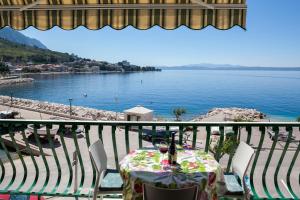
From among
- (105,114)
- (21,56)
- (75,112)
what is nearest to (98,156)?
(105,114)

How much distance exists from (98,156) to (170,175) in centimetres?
76

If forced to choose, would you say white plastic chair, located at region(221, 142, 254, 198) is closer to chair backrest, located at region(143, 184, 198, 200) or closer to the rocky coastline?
chair backrest, located at region(143, 184, 198, 200)

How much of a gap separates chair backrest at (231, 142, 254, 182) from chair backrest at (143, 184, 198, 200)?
0.71 meters

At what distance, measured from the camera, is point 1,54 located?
133 meters

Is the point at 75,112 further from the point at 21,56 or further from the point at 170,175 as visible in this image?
the point at 21,56

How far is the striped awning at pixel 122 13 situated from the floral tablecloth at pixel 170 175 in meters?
1.27

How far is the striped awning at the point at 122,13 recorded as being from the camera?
259 centimetres

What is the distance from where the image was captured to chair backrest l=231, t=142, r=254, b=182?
227cm

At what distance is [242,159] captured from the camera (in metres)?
2.39

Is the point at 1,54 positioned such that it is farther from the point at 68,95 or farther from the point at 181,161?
the point at 181,161

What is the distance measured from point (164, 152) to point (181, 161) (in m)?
0.17

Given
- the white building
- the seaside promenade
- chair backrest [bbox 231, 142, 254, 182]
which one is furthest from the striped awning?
the white building

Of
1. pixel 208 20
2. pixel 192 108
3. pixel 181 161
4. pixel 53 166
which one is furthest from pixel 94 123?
pixel 192 108

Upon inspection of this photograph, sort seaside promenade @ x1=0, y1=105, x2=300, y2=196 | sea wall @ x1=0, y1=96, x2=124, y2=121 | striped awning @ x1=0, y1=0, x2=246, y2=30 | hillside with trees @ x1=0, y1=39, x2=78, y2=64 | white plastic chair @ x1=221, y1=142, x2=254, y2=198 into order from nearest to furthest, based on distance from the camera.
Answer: white plastic chair @ x1=221, y1=142, x2=254, y2=198 → striped awning @ x1=0, y1=0, x2=246, y2=30 → seaside promenade @ x1=0, y1=105, x2=300, y2=196 → sea wall @ x1=0, y1=96, x2=124, y2=121 → hillside with trees @ x1=0, y1=39, x2=78, y2=64
